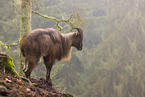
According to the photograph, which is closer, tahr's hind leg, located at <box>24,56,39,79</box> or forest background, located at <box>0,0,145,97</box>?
tahr's hind leg, located at <box>24,56,39,79</box>

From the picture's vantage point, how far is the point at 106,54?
21469 millimetres

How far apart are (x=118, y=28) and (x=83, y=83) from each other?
769 cm

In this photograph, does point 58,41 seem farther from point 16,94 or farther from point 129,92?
point 129,92

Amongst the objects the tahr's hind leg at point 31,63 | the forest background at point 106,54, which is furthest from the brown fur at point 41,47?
the forest background at point 106,54

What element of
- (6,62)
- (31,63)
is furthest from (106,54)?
(6,62)

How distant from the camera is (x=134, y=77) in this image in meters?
17.7

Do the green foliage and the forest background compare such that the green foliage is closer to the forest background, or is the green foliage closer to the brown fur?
the brown fur

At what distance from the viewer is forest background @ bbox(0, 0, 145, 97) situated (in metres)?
17.7

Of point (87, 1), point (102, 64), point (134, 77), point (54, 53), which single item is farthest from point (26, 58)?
point (87, 1)

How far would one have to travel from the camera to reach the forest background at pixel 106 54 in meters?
17.7

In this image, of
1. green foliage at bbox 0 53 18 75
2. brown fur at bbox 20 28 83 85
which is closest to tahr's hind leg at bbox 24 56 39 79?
brown fur at bbox 20 28 83 85

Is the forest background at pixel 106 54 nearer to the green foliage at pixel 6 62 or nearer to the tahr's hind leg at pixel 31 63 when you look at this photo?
the tahr's hind leg at pixel 31 63

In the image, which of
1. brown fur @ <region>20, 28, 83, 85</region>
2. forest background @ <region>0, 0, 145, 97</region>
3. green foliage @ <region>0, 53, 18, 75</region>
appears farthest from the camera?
forest background @ <region>0, 0, 145, 97</region>

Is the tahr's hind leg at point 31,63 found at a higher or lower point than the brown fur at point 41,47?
lower
